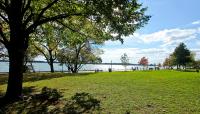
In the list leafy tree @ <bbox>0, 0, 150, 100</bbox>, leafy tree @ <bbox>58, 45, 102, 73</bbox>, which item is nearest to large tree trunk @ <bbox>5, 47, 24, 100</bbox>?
leafy tree @ <bbox>0, 0, 150, 100</bbox>

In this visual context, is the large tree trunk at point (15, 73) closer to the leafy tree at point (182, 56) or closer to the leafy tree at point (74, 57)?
the leafy tree at point (74, 57)

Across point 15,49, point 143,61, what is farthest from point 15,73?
point 143,61

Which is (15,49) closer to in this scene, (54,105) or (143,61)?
(54,105)

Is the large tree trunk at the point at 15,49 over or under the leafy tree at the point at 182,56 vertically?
under

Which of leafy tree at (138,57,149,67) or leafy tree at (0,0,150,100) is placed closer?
leafy tree at (0,0,150,100)

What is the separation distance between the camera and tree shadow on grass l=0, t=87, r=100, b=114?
1312 cm

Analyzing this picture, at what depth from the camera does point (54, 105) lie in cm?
1436

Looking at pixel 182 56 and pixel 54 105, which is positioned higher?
pixel 182 56

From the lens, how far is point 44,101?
50.9 ft

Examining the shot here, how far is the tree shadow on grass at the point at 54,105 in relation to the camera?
1312cm

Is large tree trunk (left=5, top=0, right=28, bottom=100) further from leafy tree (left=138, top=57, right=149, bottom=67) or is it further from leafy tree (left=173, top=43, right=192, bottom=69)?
leafy tree (left=138, top=57, right=149, bottom=67)

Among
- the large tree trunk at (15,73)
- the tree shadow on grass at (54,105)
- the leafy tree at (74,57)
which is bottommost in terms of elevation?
the tree shadow on grass at (54,105)

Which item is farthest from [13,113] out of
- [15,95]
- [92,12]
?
[92,12]

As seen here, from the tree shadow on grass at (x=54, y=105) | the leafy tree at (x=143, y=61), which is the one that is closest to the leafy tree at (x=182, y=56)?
the leafy tree at (x=143, y=61)
